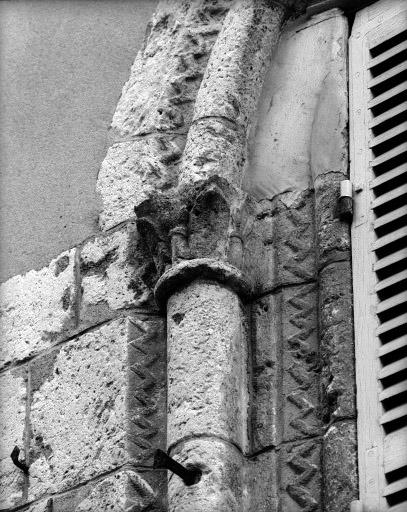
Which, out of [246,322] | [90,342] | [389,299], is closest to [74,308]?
[90,342]

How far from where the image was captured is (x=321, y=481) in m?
4.74

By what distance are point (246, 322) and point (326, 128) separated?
0.73 meters

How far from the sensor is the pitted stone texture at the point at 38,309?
5.52m

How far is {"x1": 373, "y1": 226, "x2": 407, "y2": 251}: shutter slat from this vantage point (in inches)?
197

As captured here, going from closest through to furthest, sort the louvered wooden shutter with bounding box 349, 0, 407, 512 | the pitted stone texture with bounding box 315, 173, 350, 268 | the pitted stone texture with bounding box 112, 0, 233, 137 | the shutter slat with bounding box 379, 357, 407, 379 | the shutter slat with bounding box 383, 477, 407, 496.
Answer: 1. the shutter slat with bounding box 383, 477, 407, 496
2. the louvered wooden shutter with bounding box 349, 0, 407, 512
3. the shutter slat with bounding box 379, 357, 407, 379
4. the pitted stone texture with bounding box 315, 173, 350, 268
5. the pitted stone texture with bounding box 112, 0, 233, 137

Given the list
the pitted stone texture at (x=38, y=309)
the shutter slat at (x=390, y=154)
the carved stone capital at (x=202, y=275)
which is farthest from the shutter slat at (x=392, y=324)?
the pitted stone texture at (x=38, y=309)

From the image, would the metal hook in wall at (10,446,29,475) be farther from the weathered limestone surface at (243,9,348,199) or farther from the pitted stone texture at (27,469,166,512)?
the weathered limestone surface at (243,9,348,199)

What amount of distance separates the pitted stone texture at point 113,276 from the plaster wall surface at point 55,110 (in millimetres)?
142

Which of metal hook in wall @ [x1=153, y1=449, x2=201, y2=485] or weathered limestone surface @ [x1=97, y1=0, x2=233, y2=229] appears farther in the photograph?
weathered limestone surface @ [x1=97, y1=0, x2=233, y2=229]

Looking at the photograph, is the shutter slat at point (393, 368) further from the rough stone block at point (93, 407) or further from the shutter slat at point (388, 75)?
the shutter slat at point (388, 75)

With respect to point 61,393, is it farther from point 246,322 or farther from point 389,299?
point 389,299

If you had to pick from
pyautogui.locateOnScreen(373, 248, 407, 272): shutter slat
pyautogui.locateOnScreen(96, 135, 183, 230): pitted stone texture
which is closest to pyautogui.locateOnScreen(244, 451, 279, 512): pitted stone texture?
pyautogui.locateOnScreen(373, 248, 407, 272): shutter slat

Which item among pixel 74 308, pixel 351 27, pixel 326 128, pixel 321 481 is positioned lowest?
pixel 321 481

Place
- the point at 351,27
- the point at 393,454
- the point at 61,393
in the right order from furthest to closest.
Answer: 1. the point at 351,27
2. the point at 61,393
3. the point at 393,454
